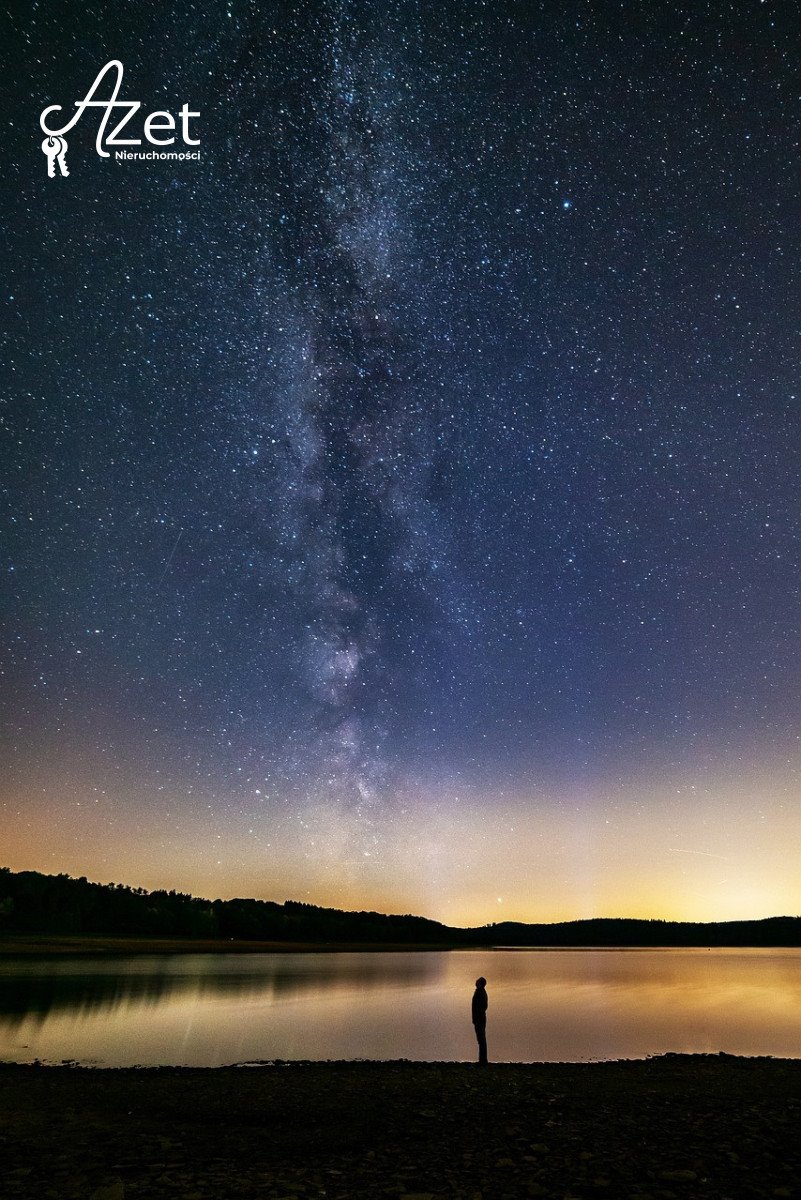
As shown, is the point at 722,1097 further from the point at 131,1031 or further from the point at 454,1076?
the point at 131,1031

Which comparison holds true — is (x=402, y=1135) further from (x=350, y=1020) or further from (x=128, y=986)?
(x=128, y=986)

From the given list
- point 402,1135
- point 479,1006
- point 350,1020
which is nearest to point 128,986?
point 350,1020

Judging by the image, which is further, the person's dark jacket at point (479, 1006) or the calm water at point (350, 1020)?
the calm water at point (350, 1020)

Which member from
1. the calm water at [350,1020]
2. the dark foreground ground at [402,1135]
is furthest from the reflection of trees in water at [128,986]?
the dark foreground ground at [402,1135]

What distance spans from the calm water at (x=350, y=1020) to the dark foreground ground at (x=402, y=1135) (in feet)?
26.8

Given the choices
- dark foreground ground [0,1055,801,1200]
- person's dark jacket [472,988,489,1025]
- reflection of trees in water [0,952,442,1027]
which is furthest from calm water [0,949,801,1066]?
dark foreground ground [0,1055,801,1200]

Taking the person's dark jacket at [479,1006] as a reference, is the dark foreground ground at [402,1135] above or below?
below

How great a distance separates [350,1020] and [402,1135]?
26.4 metres

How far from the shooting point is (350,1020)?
3375 centimetres

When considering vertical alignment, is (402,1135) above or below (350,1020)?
above

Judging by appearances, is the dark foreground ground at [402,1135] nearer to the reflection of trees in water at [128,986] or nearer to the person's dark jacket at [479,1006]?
the person's dark jacket at [479,1006]

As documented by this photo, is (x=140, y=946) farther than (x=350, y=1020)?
Yes

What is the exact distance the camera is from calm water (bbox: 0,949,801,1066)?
78.8 ft

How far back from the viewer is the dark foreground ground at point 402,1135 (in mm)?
7922
